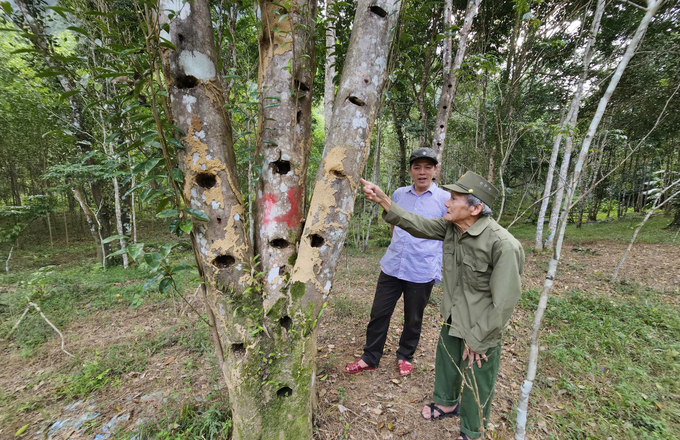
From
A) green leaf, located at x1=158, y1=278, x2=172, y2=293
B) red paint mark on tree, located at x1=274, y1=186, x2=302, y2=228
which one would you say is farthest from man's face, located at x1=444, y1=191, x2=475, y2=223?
green leaf, located at x1=158, y1=278, x2=172, y2=293

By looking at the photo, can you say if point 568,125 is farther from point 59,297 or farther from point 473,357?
point 59,297

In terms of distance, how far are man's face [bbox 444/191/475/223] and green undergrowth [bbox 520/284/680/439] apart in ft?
7.19

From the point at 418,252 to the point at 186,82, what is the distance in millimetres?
2474

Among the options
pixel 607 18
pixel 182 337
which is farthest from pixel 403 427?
pixel 607 18

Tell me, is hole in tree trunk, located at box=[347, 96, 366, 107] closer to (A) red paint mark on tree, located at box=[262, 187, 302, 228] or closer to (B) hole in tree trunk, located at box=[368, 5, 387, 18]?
(B) hole in tree trunk, located at box=[368, 5, 387, 18]

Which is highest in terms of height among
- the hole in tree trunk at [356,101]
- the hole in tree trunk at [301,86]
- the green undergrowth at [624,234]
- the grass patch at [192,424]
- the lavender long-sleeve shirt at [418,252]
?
the hole in tree trunk at [301,86]

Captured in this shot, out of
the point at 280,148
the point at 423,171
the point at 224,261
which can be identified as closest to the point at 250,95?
the point at 280,148

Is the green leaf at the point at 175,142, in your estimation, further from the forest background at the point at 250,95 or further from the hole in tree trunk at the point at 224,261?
the hole in tree trunk at the point at 224,261

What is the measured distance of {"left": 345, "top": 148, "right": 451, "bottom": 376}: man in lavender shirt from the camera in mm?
2812

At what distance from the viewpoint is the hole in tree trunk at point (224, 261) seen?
1.71m

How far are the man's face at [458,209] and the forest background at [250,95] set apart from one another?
44 centimetres

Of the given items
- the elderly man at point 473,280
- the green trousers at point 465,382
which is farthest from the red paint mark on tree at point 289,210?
the green trousers at point 465,382

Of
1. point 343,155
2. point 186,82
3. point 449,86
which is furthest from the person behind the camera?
point 449,86

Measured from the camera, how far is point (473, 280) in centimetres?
208
